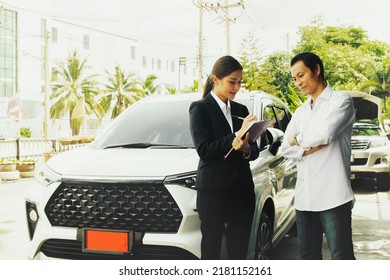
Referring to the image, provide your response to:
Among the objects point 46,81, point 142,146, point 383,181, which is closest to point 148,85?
point 46,81

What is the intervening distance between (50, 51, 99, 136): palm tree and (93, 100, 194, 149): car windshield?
2.09 feet

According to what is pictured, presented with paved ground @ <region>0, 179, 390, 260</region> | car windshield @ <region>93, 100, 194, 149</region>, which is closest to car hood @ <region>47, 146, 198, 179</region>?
car windshield @ <region>93, 100, 194, 149</region>

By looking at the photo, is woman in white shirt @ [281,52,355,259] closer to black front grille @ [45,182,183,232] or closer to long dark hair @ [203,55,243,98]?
long dark hair @ [203,55,243,98]

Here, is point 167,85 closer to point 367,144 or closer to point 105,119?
point 105,119

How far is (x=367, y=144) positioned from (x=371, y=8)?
2237 millimetres

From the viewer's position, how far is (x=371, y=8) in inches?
114

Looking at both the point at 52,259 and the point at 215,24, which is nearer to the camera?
the point at 52,259

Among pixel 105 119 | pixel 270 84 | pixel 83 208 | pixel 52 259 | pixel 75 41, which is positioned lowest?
pixel 52 259

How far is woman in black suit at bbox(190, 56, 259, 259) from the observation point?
1.82 meters

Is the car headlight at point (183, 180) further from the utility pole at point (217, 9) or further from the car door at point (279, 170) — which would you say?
the utility pole at point (217, 9)

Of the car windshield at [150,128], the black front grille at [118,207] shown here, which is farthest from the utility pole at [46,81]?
the black front grille at [118,207]

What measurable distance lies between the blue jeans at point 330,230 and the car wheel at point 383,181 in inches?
122

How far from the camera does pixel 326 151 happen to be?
1.88m

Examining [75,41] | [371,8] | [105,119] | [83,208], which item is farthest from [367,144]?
[83,208]
